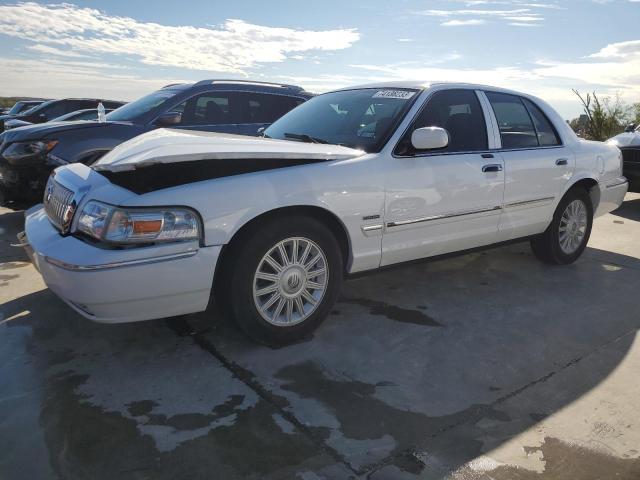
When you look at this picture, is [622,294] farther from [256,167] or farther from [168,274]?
[168,274]

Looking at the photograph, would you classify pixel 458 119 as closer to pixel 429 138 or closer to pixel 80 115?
pixel 429 138

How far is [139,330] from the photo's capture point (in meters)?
3.37

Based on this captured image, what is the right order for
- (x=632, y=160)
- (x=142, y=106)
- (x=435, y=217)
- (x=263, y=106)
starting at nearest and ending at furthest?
(x=435, y=217)
(x=142, y=106)
(x=263, y=106)
(x=632, y=160)

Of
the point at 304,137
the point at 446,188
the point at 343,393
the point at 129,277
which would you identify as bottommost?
the point at 343,393

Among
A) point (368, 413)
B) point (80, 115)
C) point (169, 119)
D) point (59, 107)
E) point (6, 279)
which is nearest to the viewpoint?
A: point (368, 413)

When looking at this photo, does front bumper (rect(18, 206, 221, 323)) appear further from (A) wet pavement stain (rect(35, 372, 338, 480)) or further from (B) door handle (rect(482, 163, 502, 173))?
(B) door handle (rect(482, 163, 502, 173))

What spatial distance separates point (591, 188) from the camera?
16.7 feet

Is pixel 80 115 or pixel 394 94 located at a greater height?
pixel 394 94

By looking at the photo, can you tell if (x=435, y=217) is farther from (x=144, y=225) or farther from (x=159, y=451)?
(x=159, y=451)

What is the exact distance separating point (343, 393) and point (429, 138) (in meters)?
1.68

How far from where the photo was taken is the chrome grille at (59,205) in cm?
297

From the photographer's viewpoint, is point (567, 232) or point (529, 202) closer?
point (529, 202)

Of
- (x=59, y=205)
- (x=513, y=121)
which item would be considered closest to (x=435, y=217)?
(x=513, y=121)

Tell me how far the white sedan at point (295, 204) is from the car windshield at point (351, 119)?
13mm
